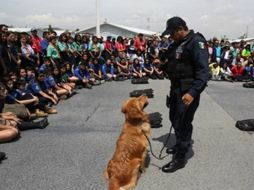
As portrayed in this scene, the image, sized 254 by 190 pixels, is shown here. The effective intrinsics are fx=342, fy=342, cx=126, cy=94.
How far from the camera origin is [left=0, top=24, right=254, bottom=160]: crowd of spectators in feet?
24.5

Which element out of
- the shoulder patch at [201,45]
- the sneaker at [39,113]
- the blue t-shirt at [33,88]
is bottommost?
the sneaker at [39,113]

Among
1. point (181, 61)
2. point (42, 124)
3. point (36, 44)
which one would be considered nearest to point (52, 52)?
point (36, 44)

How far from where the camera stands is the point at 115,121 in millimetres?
7570

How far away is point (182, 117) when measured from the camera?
15.5 feet

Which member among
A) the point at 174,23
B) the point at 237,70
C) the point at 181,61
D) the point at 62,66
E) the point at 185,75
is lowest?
the point at 237,70

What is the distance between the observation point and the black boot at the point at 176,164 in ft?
15.4

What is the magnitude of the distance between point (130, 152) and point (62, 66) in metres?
7.89

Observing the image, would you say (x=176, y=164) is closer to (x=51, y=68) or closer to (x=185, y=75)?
(x=185, y=75)

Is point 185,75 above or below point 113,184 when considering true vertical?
above

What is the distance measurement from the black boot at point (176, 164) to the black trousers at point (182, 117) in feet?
0.28

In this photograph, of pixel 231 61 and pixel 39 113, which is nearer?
pixel 39 113

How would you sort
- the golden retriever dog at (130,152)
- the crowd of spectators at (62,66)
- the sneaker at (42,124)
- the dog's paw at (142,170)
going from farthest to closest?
the crowd of spectators at (62,66)
the sneaker at (42,124)
the dog's paw at (142,170)
the golden retriever dog at (130,152)

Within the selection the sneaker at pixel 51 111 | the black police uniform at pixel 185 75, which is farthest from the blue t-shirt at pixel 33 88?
the black police uniform at pixel 185 75

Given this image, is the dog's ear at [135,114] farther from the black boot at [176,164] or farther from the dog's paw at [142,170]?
the black boot at [176,164]
